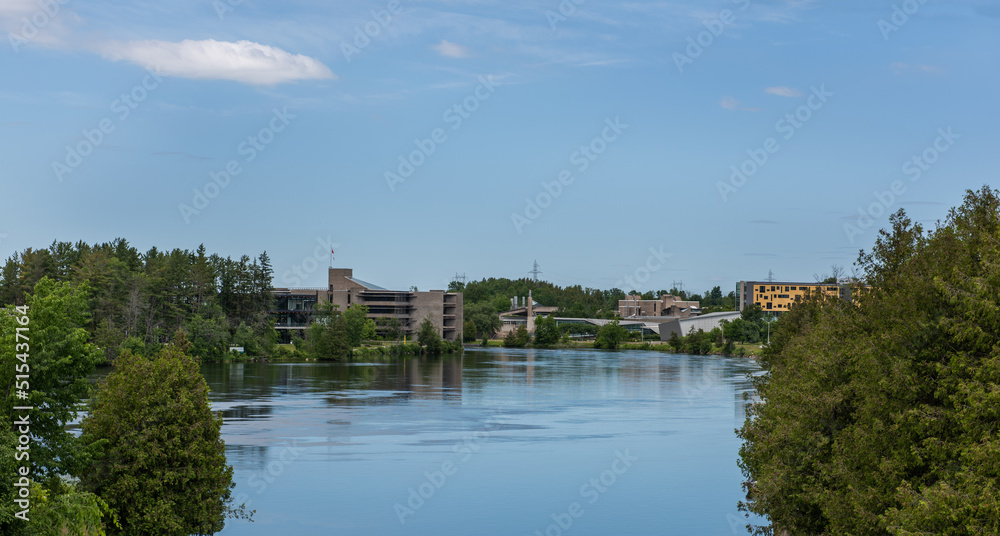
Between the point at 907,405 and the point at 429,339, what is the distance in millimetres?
110189

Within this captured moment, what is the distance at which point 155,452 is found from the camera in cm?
2014

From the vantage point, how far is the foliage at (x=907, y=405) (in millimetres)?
13914

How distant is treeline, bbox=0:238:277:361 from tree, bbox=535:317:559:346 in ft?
196

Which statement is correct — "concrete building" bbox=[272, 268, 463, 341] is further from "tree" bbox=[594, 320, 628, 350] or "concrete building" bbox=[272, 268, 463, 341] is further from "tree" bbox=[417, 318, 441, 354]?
"tree" bbox=[594, 320, 628, 350]

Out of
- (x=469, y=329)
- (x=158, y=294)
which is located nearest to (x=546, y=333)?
(x=469, y=329)

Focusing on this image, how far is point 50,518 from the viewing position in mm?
16281

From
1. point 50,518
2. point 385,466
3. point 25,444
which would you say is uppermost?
point 25,444

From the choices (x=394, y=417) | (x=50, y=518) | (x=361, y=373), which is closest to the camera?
(x=50, y=518)

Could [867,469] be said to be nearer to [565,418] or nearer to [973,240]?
[973,240]

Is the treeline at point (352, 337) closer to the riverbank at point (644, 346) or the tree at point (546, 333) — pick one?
the riverbank at point (644, 346)

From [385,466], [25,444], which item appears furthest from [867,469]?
[385,466]

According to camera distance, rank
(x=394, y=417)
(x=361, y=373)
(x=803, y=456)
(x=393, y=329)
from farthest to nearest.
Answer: (x=393, y=329) < (x=361, y=373) < (x=394, y=417) < (x=803, y=456)

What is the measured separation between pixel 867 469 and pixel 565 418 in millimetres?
36400

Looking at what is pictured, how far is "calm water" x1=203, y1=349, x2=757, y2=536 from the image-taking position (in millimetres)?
29969
